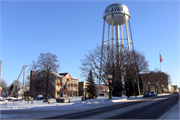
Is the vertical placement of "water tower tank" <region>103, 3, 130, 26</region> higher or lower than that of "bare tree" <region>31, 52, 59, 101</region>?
higher

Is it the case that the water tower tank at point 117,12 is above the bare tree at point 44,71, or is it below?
above

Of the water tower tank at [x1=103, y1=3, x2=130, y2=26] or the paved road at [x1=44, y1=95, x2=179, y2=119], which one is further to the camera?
the water tower tank at [x1=103, y1=3, x2=130, y2=26]

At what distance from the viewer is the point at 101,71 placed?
33125 millimetres

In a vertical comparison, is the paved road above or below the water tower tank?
below

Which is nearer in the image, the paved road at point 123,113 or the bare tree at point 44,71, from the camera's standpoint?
the paved road at point 123,113

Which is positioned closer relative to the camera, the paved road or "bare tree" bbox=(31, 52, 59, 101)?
the paved road

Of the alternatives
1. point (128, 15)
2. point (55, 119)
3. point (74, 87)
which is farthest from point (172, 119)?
point (74, 87)

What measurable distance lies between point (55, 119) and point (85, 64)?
2209cm

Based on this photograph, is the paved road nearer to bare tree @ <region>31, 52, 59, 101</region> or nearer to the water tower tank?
bare tree @ <region>31, 52, 59, 101</region>

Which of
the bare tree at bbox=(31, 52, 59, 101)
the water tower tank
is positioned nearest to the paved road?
the bare tree at bbox=(31, 52, 59, 101)

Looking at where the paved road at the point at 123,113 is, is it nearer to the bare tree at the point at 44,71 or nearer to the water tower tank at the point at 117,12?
the bare tree at the point at 44,71

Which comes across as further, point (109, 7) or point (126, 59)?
point (109, 7)

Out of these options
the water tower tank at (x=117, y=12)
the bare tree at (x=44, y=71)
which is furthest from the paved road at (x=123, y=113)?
the water tower tank at (x=117, y=12)

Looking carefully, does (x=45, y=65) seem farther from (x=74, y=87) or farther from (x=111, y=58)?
(x=74, y=87)
